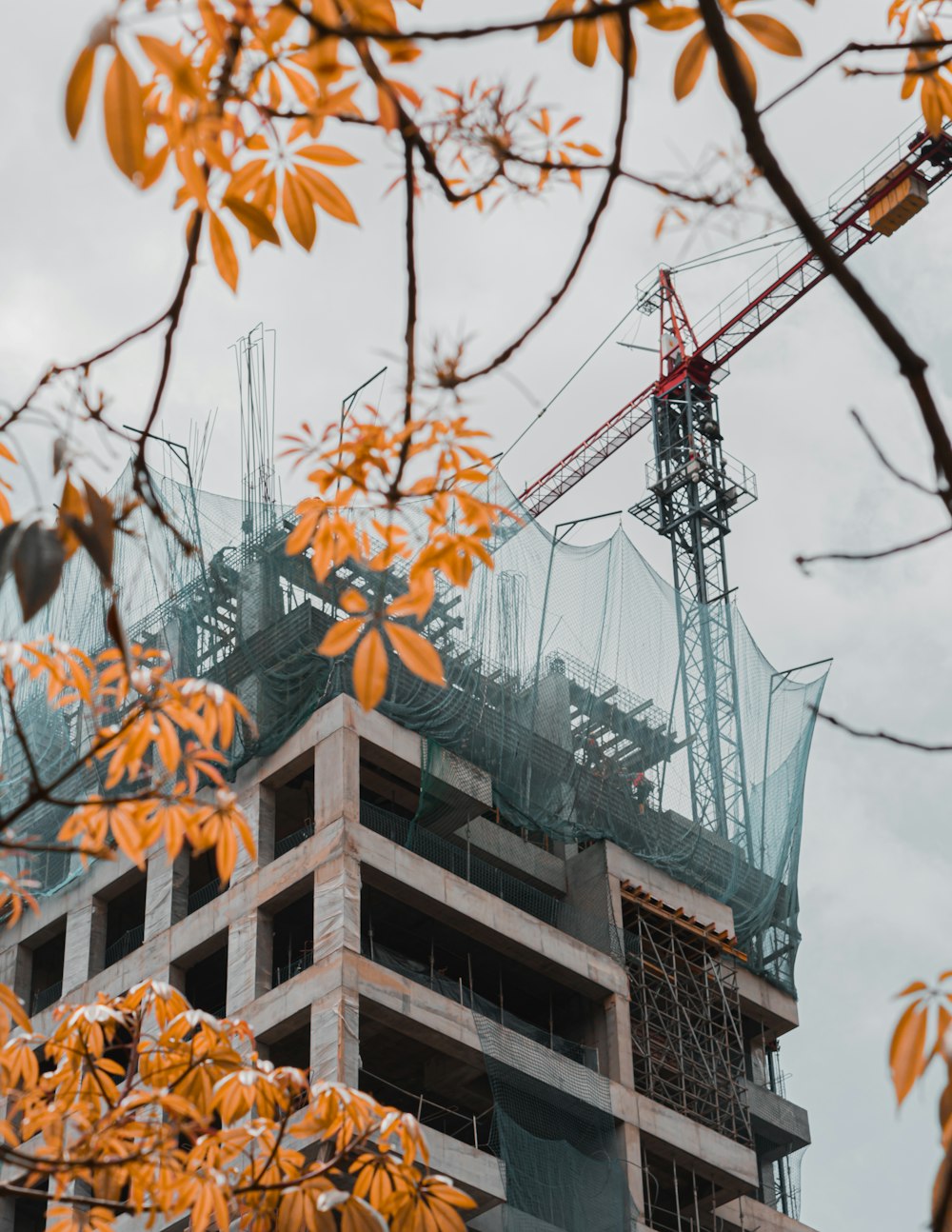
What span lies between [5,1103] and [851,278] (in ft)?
128

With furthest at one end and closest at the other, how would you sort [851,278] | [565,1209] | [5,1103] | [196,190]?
[5,1103], [565,1209], [196,190], [851,278]

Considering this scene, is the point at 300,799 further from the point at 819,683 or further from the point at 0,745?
the point at 819,683

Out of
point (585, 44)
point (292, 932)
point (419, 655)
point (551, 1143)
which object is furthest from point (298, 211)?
point (292, 932)

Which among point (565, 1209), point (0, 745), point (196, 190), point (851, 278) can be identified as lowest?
point (851, 278)

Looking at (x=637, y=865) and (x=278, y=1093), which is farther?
(x=637, y=865)

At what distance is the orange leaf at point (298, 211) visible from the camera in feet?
18.2

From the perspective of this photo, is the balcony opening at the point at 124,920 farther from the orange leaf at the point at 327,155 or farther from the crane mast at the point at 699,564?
the orange leaf at the point at 327,155

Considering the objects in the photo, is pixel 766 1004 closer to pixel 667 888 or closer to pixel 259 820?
pixel 667 888

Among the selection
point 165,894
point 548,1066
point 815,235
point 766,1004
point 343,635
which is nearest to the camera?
point 815,235

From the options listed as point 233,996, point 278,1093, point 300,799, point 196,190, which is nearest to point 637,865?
point 300,799

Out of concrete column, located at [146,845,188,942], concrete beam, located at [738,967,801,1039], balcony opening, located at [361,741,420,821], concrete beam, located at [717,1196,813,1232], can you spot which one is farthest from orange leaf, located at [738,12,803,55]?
concrete beam, located at [738,967,801,1039]

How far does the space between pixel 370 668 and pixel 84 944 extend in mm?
38010

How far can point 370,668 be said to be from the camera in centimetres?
506

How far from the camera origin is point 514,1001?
41406 millimetres
